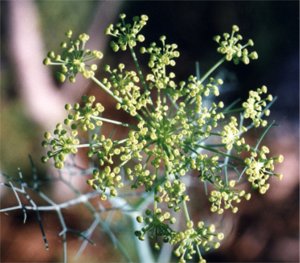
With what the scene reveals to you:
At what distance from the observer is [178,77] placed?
492cm

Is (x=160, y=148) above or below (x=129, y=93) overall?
below

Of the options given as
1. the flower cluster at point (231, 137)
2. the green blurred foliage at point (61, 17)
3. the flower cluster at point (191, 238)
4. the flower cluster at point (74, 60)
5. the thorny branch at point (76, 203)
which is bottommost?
the flower cluster at point (191, 238)

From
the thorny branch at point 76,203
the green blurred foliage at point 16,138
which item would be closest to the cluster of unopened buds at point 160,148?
the thorny branch at point 76,203

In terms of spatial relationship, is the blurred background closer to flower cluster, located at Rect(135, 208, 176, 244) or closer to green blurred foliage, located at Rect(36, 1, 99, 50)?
green blurred foliage, located at Rect(36, 1, 99, 50)

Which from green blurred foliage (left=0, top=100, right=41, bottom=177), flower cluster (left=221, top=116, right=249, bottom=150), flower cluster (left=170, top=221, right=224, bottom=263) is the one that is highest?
green blurred foliage (left=0, top=100, right=41, bottom=177)

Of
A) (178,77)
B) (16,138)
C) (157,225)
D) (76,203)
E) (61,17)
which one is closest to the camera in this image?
(157,225)

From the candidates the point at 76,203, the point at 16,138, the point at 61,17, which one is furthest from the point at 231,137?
the point at 61,17

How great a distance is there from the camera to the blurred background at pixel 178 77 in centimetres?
422

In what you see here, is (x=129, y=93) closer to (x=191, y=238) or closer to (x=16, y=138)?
(x=191, y=238)

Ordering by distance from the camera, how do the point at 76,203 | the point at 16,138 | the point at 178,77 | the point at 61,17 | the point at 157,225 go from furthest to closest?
the point at 61,17
the point at 178,77
the point at 16,138
the point at 76,203
the point at 157,225

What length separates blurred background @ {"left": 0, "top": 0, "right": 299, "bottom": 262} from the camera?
13.9ft

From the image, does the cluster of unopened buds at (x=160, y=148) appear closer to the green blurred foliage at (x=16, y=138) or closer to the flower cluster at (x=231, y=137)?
the flower cluster at (x=231, y=137)

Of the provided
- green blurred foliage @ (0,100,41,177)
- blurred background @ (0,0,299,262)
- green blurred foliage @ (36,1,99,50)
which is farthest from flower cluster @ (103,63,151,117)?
green blurred foliage @ (36,1,99,50)

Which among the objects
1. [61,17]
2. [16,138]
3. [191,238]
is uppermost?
[61,17]
